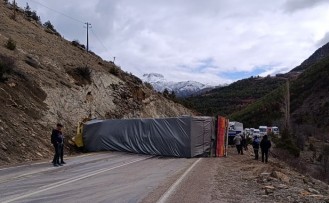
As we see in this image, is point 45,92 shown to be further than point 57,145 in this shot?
Yes

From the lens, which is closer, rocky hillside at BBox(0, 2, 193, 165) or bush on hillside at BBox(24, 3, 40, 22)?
rocky hillside at BBox(0, 2, 193, 165)

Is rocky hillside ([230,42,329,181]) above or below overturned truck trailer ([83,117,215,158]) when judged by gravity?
above

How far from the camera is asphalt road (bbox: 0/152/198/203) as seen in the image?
10141 millimetres

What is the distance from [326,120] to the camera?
289ft

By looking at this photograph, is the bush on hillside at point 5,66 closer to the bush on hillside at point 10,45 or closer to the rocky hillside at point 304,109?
the bush on hillside at point 10,45

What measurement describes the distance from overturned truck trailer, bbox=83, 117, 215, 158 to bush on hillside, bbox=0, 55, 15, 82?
5798 mm

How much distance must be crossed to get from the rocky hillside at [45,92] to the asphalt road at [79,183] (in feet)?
11.6

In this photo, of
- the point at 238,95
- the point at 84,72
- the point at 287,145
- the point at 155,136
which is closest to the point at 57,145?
the point at 155,136

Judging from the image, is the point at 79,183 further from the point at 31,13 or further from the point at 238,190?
the point at 31,13

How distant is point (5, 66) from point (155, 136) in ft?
32.5

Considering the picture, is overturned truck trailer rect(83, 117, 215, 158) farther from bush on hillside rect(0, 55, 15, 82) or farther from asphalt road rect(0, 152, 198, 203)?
asphalt road rect(0, 152, 198, 203)

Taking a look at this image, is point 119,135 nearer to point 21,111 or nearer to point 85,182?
point 21,111

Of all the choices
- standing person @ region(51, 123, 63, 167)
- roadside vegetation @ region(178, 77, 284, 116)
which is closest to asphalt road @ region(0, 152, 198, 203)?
standing person @ region(51, 123, 63, 167)

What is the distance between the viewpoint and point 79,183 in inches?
498
